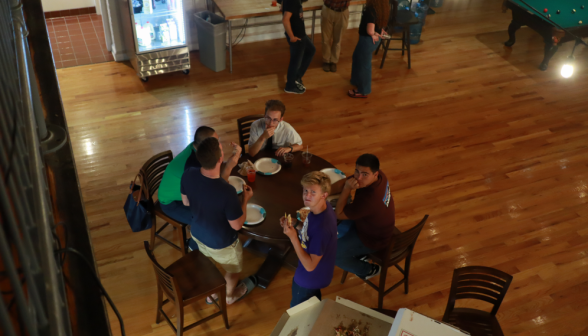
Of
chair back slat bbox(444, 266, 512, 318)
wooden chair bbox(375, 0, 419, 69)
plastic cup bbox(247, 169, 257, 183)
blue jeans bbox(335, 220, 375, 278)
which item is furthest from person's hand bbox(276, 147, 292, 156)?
wooden chair bbox(375, 0, 419, 69)

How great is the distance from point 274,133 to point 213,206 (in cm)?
124

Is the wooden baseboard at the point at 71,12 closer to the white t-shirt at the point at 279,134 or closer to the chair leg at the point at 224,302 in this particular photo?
the white t-shirt at the point at 279,134

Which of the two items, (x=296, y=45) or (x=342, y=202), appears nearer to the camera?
(x=342, y=202)

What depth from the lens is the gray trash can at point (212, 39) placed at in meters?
6.39

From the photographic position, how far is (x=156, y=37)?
249 inches

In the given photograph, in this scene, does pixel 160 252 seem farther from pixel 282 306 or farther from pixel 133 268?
pixel 282 306

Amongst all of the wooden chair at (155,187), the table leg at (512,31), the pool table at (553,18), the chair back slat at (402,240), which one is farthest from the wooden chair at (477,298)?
the table leg at (512,31)

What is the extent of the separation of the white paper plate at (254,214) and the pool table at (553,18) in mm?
4882

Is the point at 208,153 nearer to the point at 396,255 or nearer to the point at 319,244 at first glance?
the point at 319,244

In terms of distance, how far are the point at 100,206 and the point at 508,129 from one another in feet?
16.4

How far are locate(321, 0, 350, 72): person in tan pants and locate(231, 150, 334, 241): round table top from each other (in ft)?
11.0

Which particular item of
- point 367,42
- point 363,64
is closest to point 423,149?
point 363,64

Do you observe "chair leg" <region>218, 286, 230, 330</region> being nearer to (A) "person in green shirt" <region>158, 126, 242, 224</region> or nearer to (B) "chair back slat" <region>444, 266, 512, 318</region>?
(A) "person in green shirt" <region>158, 126, 242, 224</region>

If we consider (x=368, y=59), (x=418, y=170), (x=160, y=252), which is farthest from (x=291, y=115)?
(x=160, y=252)
